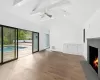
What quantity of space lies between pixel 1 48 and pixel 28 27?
281 centimetres

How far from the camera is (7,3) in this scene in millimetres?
3986

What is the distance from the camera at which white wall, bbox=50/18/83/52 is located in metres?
7.94

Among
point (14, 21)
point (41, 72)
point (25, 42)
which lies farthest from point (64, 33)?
point (25, 42)

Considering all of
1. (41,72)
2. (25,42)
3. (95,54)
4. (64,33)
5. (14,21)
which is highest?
(14,21)

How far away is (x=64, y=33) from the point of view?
27.9 feet

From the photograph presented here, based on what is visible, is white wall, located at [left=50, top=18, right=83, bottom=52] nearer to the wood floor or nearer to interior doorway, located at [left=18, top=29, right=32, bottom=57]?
interior doorway, located at [left=18, top=29, right=32, bottom=57]

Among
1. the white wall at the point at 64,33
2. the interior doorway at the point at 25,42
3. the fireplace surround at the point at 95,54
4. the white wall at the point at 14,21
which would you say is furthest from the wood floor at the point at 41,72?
the white wall at the point at 64,33

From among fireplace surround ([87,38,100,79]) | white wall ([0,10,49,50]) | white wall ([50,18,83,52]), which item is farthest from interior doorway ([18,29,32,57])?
fireplace surround ([87,38,100,79])

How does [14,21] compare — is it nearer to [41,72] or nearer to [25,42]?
[41,72]

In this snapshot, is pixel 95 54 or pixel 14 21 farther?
pixel 14 21

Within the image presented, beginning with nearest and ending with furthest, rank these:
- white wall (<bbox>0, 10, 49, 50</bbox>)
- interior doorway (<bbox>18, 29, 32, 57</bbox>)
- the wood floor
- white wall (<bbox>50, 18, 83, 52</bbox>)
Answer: the wood floor, white wall (<bbox>0, 10, 49, 50</bbox>), interior doorway (<bbox>18, 29, 32, 57</bbox>), white wall (<bbox>50, 18, 83, 52</bbox>)

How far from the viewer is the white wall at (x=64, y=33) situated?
7.94m

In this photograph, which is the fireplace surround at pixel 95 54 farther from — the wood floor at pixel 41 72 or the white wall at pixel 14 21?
the white wall at pixel 14 21

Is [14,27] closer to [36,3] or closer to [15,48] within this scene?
[15,48]
